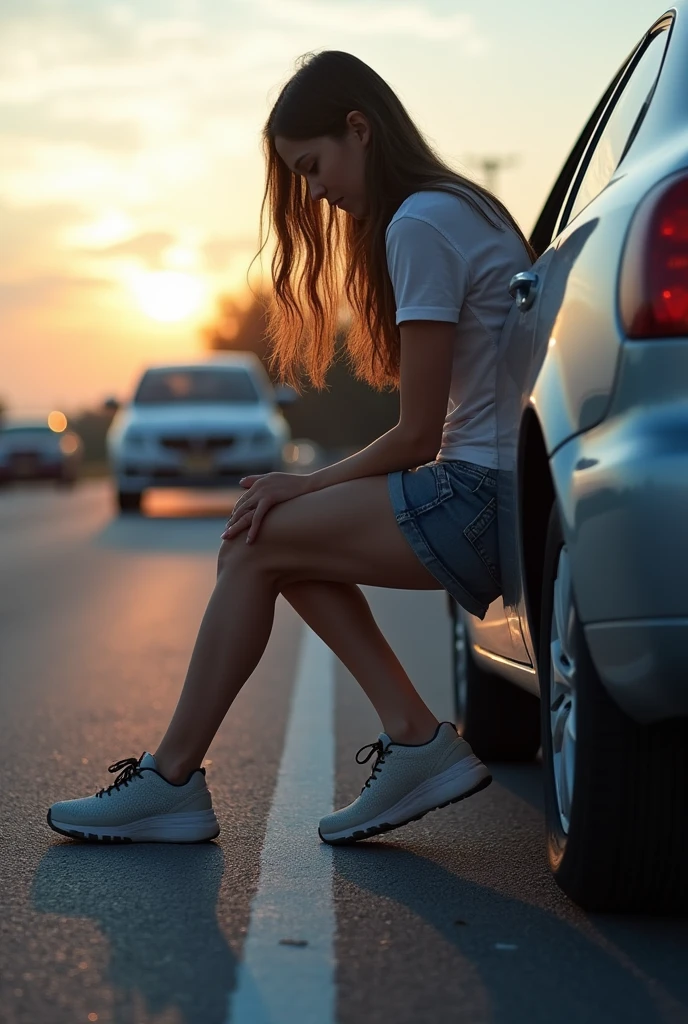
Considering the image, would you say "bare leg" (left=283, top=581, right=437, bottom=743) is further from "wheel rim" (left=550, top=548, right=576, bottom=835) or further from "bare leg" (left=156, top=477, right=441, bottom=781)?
"wheel rim" (left=550, top=548, right=576, bottom=835)

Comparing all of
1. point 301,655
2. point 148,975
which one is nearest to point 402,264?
point 148,975

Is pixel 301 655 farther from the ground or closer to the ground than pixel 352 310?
closer to the ground

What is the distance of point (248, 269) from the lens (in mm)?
4500

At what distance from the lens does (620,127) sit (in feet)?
11.7

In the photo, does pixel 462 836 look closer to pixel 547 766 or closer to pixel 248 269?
pixel 547 766

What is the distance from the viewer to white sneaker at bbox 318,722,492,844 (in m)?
3.88

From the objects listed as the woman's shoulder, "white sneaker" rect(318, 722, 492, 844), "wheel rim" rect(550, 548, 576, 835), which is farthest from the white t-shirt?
"white sneaker" rect(318, 722, 492, 844)

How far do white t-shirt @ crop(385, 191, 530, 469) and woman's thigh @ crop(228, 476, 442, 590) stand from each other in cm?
22

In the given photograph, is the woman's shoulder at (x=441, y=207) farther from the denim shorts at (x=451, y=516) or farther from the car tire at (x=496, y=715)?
the car tire at (x=496, y=715)

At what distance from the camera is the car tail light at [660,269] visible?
2707mm

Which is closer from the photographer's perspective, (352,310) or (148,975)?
(148,975)

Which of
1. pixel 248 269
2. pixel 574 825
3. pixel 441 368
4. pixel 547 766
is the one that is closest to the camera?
pixel 574 825

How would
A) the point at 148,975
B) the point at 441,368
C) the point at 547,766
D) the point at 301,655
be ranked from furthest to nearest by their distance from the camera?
the point at 301,655 → the point at 441,368 → the point at 547,766 → the point at 148,975

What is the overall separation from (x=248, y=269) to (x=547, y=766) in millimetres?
1724
